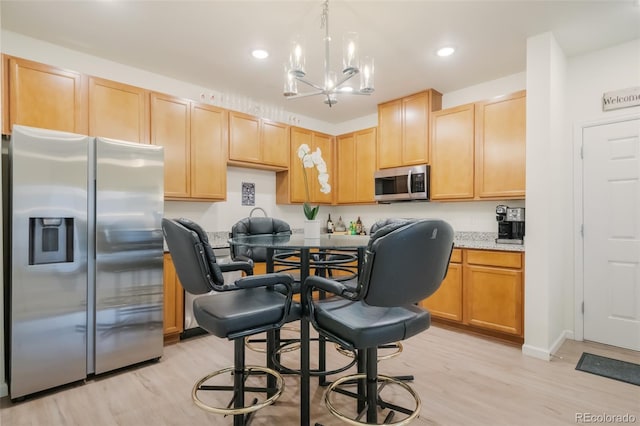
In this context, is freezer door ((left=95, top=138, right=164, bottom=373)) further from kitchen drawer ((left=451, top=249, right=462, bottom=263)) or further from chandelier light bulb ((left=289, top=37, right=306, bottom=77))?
kitchen drawer ((left=451, top=249, right=462, bottom=263))

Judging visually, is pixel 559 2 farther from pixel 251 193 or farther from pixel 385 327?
pixel 251 193

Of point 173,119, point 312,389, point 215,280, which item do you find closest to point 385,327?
point 215,280

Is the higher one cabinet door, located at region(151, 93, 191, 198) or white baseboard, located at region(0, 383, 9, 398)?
cabinet door, located at region(151, 93, 191, 198)

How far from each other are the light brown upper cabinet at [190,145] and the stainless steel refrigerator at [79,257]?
551mm

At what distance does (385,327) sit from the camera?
1.46 meters

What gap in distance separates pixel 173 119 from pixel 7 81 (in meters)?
1.22

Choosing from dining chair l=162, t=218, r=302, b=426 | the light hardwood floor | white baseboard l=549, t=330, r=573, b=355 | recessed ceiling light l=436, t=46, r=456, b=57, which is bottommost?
the light hardwood floor

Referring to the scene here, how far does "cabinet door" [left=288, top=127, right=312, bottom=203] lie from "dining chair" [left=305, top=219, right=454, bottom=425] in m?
2.96

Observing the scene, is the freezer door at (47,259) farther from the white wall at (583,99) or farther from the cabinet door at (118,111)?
the white wall at (583,99)

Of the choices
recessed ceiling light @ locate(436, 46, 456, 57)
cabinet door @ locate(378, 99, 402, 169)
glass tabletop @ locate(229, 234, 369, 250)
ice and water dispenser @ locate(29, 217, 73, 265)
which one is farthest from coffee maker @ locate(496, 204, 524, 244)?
ice and water dispenser @ locate(29, 217, 73, 265)

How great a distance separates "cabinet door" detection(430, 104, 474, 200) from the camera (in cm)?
363

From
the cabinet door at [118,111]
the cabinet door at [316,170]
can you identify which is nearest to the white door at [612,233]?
the cabinet door at [316,170]

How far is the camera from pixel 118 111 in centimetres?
302

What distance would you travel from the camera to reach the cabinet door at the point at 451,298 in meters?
3.50
